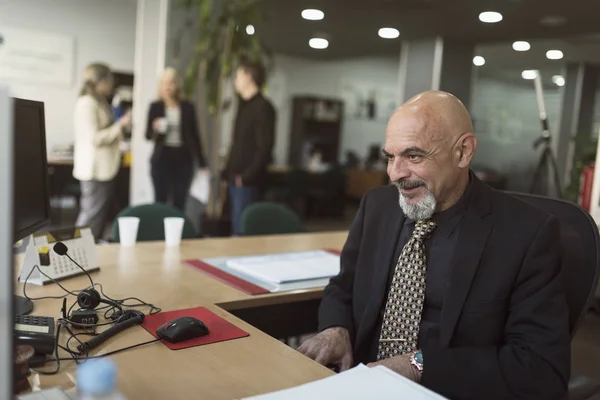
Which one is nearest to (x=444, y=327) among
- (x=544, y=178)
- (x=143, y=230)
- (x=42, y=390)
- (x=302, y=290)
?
(x=302, y=290)

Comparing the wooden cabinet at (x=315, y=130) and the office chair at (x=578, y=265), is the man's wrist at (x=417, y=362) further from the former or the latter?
the wooden cabinet at (x=315, y=130)

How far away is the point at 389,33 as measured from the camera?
528 cm

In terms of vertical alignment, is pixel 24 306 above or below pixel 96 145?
below

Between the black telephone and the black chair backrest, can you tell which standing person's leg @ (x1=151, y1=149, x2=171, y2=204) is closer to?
the black telephone

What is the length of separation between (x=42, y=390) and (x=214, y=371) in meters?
0.34

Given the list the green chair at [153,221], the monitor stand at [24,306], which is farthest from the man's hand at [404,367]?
the green chair at [153,221]

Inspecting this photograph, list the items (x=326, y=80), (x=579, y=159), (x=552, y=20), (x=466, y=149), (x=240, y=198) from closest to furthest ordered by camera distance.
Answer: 1. (x=466, y=149)
2. (x=579, y=159)
3. (x=552, y=20)
4. (x=240, y=198)
5. (x=326, y=80)

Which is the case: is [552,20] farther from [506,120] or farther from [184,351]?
[184,351]

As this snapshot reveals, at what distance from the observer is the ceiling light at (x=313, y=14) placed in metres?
5.54

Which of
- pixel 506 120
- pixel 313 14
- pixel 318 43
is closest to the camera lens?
pixel 506 120

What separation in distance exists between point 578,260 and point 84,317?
1.35 meters

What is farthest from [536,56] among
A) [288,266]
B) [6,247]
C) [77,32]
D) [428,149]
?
[77,32]

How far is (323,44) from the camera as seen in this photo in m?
5.86

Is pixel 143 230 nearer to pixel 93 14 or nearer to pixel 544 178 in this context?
pixel 544 178
